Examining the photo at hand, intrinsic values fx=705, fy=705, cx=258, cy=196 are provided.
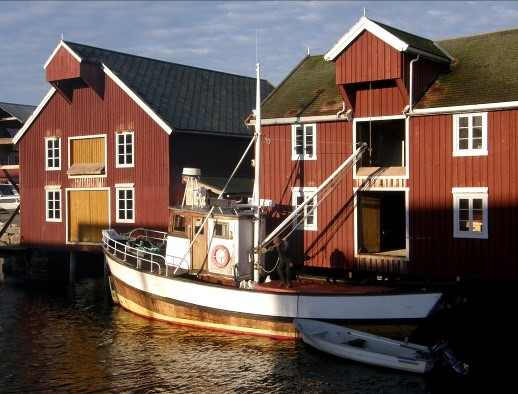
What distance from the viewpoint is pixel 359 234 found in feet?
86.1

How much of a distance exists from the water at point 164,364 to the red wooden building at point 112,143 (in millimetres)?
9524

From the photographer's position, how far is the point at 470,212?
23.7 m

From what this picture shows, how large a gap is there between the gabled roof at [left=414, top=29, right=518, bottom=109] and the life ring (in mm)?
8607

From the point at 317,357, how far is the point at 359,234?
6226mm

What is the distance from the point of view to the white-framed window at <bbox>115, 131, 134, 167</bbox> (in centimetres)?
3612

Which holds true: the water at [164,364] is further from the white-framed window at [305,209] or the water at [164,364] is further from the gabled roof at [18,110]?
the gabled roof at [18,110]

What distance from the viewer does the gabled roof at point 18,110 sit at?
153 feet

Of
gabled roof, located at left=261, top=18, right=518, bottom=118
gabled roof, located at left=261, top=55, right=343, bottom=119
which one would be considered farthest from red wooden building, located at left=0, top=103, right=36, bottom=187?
gabled roof, located at left=261, top=18, right=518, bottom=118

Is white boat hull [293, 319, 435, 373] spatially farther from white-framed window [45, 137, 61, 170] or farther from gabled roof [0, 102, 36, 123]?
gabled roof [0, 102, 36, 123]

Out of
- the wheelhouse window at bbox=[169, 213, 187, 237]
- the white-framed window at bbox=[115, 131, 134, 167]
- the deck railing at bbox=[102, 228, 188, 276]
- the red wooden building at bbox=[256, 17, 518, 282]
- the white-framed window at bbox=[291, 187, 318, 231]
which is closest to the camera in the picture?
the red wooden building at bbox=[256, 17, 518, 282]

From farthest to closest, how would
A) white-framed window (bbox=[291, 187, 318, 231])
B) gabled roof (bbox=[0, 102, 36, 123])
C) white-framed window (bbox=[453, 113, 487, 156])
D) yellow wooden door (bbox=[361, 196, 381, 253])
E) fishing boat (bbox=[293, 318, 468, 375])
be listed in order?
gabled roof (bbox=[0, 102, 36, 123])
white-framed window (bbox=[291, 187, 318, 231])
yellow wooden door (bbox=[361, 196, 381, 253])
white-framed window (bbox=[453, 113, 487, 156])
fishing boat (bbox=[293, 318, 468, 375])

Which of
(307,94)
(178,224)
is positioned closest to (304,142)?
(307,94)

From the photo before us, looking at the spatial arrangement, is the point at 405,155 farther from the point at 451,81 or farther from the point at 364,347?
the point at 364,347

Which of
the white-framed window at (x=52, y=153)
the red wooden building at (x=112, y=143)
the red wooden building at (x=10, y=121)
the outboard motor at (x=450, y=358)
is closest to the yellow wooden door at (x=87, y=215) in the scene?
the red wooden building at (x=112, y=143)
